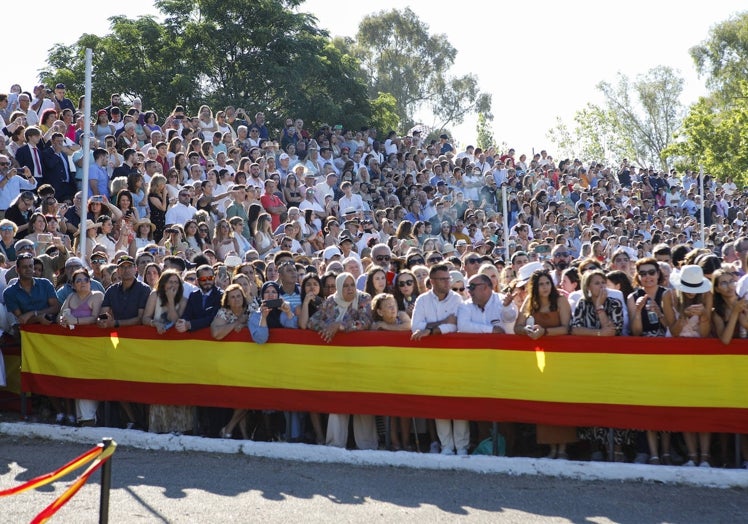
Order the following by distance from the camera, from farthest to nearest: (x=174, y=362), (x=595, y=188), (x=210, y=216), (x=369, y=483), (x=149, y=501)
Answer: (x=595, y=188), (x=210, y=216), (x=174, y=362), (x=369, y=483), (x=149, y=501)

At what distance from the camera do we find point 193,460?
942 cm

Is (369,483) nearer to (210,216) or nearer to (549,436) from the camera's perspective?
(549,436)

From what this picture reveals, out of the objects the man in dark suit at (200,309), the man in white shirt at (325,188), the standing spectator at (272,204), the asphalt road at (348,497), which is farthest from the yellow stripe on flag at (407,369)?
the man in white shirt at (325,188)

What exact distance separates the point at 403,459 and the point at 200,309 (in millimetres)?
2839

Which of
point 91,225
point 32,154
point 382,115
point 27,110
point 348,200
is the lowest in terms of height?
point 91,225

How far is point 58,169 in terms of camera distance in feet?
50.1

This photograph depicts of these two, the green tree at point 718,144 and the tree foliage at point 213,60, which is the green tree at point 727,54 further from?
the tree foliage at point 213,60

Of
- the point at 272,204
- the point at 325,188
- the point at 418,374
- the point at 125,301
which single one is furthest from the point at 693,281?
the point at 325,188

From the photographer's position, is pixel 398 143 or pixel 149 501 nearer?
pixel 149 501

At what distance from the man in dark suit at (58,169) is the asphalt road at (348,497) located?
6.99 m

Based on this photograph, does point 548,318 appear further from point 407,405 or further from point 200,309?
point 200,309

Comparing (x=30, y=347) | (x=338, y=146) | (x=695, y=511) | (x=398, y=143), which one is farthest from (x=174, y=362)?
(x=398, y=143)

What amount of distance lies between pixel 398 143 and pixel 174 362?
16.6 meters

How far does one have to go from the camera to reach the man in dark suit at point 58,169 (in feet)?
49.8
